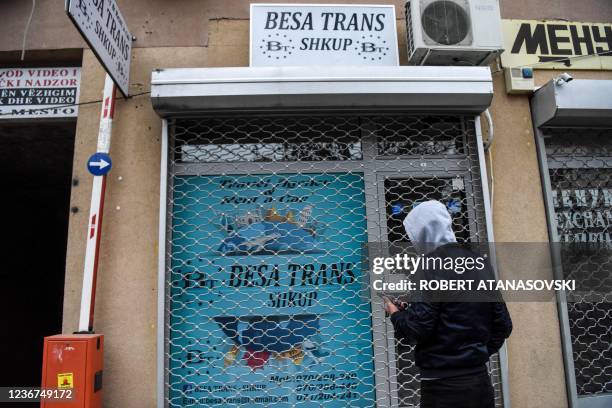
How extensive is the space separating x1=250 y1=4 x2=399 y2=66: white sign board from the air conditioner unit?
225 millimetres

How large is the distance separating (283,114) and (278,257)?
3.24 feet

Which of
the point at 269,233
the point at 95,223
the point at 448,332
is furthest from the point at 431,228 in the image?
the point at 95,223

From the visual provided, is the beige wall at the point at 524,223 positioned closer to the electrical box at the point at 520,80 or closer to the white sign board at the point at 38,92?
the electrical box at the point at 520,80

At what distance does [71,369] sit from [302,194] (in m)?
1.75

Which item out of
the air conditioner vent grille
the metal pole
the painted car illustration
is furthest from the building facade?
the air conditioner vent grille

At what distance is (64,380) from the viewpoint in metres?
2.39

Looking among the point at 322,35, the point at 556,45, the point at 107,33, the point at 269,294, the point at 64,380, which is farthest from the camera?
the point at 556,45

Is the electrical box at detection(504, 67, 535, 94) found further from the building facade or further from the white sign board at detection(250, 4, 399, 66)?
the white sign board at detection(250, 4, 399, 66)

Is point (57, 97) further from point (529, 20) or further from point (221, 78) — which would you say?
point (529, 20)

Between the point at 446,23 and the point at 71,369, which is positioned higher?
the point at 446,23

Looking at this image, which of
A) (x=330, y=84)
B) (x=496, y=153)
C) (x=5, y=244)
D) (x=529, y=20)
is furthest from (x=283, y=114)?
(x=5, y=244)

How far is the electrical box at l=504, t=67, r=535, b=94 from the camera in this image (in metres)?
3.19

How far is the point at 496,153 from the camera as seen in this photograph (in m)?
3.16

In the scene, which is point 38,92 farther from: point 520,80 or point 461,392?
point 520,80
